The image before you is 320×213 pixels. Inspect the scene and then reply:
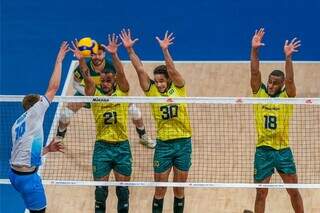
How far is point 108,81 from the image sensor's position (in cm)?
1305

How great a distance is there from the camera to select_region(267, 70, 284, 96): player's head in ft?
41.5

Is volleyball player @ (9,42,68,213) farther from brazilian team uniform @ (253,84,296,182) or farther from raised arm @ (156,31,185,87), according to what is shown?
brazilian team uniform @ (253,84,296,182)

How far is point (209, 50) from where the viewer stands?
62.0 feet

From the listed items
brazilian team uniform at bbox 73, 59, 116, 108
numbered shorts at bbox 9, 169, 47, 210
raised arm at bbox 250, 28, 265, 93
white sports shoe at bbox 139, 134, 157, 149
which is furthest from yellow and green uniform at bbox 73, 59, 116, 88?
numbered shorts at bbox 9, 169, 47, 210

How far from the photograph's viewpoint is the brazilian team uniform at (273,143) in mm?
12734

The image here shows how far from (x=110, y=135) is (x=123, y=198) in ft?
3.29

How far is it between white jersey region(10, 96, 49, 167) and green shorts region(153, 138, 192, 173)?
213cm

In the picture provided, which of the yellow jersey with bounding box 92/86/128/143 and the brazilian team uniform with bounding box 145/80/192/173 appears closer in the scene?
the brazilian team uniform with bounding box 145/80/192/173

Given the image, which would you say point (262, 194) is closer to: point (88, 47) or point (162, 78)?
point (162, 78)

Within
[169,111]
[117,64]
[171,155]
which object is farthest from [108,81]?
[171,155]

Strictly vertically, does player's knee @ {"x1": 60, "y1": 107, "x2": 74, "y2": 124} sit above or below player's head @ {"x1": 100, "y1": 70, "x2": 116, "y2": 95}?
below

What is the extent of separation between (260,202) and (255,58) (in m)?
2.21

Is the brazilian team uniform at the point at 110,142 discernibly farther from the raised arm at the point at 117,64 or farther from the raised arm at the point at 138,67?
the raised arm at the point at 138,67

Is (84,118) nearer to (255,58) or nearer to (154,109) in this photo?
(154,109)
